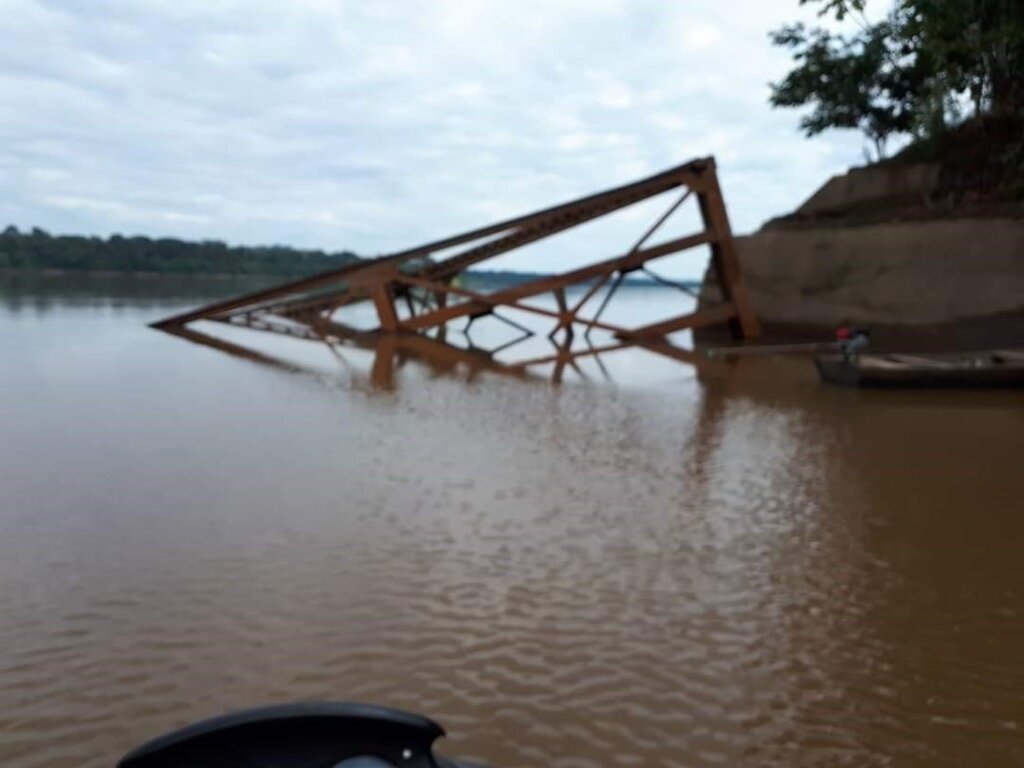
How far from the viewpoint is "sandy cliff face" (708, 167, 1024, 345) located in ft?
65.7

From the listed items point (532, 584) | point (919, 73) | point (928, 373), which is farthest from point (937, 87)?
point (532, 584)

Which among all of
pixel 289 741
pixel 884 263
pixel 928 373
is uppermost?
pixel 884 263

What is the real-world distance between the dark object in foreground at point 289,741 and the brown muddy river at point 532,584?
127 cm

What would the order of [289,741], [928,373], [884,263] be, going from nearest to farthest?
[289,741]
[928,373]
[884,263]

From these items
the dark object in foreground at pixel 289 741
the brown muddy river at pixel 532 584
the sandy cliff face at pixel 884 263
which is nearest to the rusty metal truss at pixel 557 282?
the sandy cliff face at pixel 884 263

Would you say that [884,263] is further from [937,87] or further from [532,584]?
[532,584]

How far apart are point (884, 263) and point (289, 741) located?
75.8 feet

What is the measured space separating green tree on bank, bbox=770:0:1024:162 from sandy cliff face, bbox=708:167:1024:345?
7.06 ft

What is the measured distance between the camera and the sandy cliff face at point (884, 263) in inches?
788

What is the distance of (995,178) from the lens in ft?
75.9

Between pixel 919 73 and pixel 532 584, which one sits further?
pixel 919 73

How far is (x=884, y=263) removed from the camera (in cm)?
2277

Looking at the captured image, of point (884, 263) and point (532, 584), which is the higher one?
point (884, 263)

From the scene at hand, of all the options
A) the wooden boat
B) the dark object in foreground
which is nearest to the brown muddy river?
the dark object in foreground
